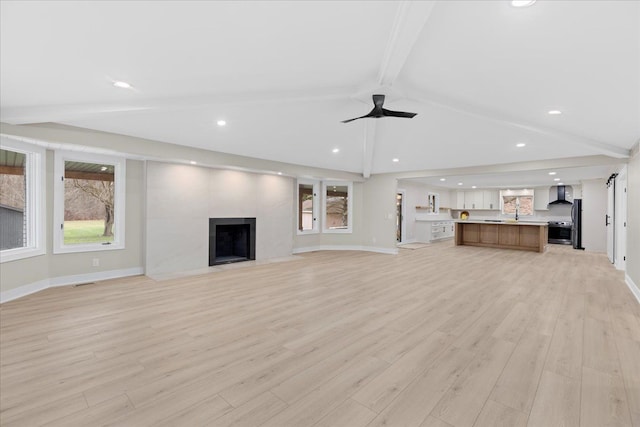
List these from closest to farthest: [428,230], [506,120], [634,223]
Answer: [506,120], [634,223], [428,230]

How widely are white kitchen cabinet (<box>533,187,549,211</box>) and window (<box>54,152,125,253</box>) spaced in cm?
1356

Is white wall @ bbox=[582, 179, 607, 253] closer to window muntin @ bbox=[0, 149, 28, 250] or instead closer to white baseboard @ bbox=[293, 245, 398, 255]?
white baseboard @ bbox=[293, 245, 398, 255]

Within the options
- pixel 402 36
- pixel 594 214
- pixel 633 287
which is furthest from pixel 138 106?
pixel 594 214

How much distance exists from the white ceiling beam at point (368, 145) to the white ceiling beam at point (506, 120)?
148cm

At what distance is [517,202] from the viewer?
40.3 ft

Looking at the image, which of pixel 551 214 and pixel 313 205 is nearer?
pixel 313 205

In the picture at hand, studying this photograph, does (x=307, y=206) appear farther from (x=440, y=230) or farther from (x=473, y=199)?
(x=473, y=199)

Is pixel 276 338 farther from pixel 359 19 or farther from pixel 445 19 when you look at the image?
pixel 445 19

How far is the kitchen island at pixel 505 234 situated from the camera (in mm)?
8914

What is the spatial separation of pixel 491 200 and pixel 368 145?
356 inches

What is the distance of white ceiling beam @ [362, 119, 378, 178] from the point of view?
5289mm

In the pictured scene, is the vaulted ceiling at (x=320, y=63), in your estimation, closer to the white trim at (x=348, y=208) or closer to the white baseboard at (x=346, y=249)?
the white trim at (x=348, y=208)

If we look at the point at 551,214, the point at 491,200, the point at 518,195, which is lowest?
the point at 551,214

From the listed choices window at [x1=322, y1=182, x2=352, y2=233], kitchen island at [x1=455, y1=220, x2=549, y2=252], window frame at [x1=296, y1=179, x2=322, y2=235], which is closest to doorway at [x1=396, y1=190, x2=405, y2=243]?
kitchen island at [x1=455, y1=220, x2=549, y2=252]
